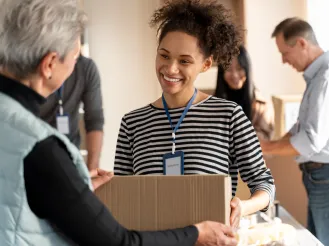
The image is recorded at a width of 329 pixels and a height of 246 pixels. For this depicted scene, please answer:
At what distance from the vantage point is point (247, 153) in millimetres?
1523

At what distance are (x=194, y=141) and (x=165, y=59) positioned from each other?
0.84 feet

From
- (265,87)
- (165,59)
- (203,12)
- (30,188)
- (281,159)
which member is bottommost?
(281,159)

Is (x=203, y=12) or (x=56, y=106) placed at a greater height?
(x=203, y=12)

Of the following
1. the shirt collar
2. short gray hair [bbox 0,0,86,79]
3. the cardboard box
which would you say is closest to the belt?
the shirt collar

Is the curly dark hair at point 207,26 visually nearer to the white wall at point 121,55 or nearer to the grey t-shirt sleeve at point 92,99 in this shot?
the grey t-shirt sleeve at point 92,99

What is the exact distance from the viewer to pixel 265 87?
404 cm

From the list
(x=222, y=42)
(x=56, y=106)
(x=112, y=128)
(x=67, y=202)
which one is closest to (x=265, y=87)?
(x=112, y=128)

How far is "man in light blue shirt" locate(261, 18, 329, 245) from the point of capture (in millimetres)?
2629

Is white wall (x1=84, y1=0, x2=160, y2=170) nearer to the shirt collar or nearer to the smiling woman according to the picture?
the shirt collar

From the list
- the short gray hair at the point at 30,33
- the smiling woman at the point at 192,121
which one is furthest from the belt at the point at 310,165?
the short gray hair at the point at 30,33

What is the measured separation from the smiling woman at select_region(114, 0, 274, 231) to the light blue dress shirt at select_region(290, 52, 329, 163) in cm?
110

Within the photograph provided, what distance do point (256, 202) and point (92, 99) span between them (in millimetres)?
1652

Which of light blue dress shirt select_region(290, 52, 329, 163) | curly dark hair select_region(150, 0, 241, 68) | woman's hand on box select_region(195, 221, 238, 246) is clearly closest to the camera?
woman's hand on box select_region(195, 221, 238, 246)

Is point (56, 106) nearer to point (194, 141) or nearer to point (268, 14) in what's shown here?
point (194, 141)
